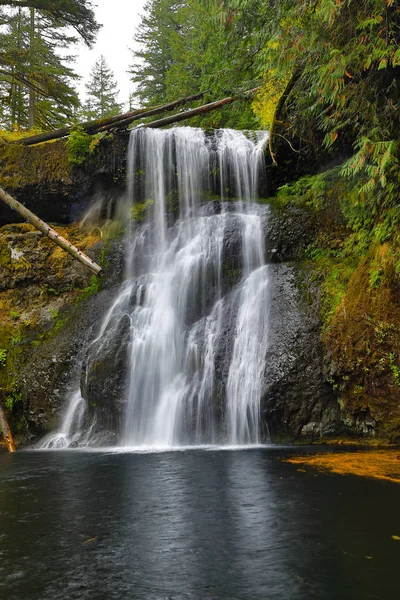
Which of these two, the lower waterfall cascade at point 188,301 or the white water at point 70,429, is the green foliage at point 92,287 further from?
the white water at point 70,429

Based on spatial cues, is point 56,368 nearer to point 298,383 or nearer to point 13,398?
point 13,398

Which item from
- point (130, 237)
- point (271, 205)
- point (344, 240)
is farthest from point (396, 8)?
point (130, 237)

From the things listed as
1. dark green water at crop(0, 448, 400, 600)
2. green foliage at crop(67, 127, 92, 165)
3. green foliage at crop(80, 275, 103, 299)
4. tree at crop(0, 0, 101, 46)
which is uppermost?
tree at crop(0, 0, 101, 46)

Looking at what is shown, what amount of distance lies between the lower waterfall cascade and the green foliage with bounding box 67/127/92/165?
1.30m

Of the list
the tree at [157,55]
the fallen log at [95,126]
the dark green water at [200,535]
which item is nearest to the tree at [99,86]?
the tree at [157,55]

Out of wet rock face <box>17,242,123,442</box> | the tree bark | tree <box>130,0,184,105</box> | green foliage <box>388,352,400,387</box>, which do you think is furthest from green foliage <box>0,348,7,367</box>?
tree <box>130,0,184,105</box>

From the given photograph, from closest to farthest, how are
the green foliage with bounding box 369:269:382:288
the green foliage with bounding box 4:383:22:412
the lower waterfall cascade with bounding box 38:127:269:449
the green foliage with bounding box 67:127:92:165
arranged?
the green foliage with bounding box 369:269:382:288, the lower waterfall cascade with bounding box 38:127:269:449, the green foliage with bounding box 4:383:22:412, the green foliage with bounding box 67:127:92:165

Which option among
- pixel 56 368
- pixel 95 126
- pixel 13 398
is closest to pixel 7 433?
pixel 13 398

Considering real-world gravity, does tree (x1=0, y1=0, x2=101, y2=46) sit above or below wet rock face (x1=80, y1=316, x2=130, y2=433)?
above

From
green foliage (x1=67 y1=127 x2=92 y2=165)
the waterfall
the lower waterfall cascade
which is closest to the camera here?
the lower waterfall cascade

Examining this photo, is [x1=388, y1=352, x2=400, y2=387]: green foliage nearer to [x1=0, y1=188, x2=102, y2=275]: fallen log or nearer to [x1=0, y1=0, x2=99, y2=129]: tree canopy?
[x1=0, y1=188, x2=102, y2=275]: fallen log

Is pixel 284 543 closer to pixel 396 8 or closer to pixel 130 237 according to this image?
pixel 396 8

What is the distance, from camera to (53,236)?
13.4 meters

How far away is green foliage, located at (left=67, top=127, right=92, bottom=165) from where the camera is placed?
14.4m
